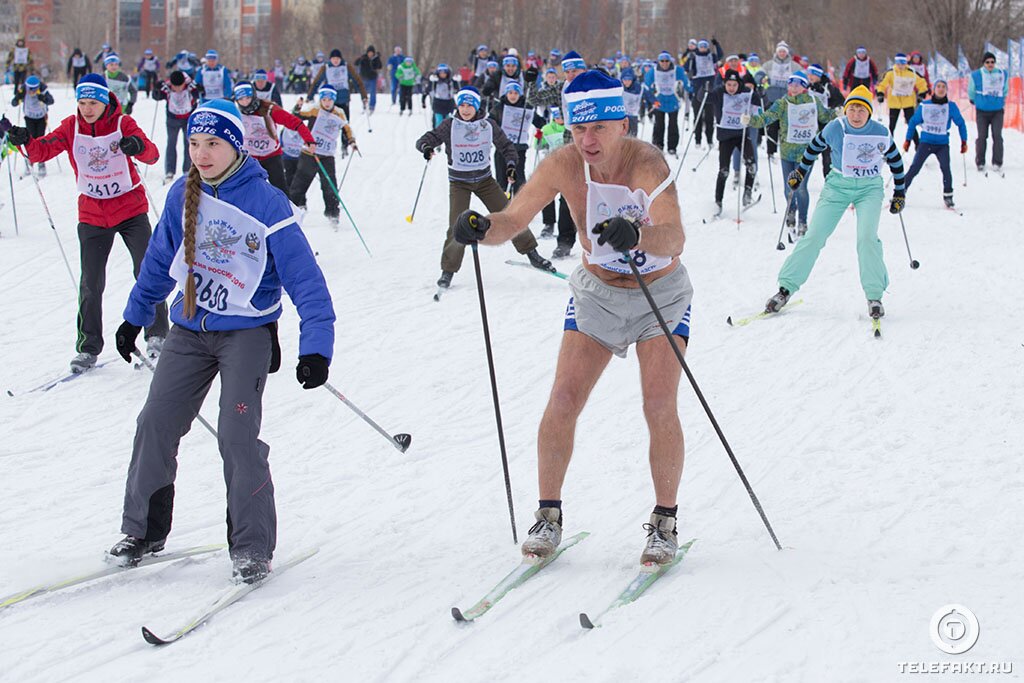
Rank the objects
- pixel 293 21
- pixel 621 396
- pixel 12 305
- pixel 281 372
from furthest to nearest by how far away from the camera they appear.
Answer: pixel 293 21
pixel 12 305
pixel 281 372
pixel 621 396

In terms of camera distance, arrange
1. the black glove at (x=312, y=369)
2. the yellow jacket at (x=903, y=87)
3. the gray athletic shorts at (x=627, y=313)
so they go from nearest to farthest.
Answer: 1. the black glove at (x=312, y=369)
2. the gray athletic shorts at (x=627, y=313)
3. the yellow jacket at (x=903, y=87)

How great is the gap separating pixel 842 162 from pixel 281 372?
174 inches

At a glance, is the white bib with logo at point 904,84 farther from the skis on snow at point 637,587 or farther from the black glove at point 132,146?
the skis on snow at point 637,587

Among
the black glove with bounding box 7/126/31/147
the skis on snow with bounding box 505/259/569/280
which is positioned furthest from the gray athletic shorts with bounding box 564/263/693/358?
the skis on snow with bounding box 505/259/569/280

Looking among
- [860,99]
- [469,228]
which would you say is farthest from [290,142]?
[469,228]

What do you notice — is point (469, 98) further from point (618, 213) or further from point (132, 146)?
point (618, 213)

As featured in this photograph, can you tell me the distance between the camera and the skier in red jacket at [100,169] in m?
7.48

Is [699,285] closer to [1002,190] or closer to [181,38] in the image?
[1002,190]

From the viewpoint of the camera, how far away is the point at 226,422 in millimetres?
4117

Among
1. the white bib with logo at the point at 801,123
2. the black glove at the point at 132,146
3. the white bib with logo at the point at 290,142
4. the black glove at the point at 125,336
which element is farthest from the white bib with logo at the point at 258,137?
the black glove at the point at 125,336

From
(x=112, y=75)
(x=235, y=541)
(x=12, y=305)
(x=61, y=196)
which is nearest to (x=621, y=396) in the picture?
(x=235, y=541)

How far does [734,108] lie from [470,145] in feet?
16.1

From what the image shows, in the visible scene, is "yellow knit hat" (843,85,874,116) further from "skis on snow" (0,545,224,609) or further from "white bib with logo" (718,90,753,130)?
"skis on snow" (0,545,224,609)

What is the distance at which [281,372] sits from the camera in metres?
8.12
